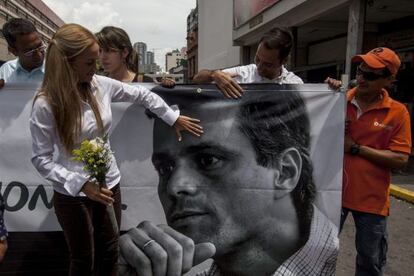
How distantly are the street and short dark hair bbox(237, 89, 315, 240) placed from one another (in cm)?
147

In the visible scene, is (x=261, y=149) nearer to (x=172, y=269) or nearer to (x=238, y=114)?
(x=238, y=114)

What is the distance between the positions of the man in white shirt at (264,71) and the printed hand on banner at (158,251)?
1026mm

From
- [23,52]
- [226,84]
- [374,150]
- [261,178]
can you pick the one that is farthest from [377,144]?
[23,52]

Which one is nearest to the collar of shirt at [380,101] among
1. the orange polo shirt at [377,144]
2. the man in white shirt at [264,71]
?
the orange polo shirt at [377,144]

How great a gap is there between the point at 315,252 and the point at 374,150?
813 millimetres

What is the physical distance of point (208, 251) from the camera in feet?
9.06

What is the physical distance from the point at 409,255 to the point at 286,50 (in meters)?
2.62

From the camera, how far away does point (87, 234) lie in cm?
224

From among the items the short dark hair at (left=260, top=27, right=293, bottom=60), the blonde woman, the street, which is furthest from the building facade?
the blonde woman

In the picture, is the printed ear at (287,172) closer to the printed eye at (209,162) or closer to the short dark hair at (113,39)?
the printed eye at (209,162)

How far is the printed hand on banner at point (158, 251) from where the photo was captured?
271 centimetres

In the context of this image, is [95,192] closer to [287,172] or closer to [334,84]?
[287,172]

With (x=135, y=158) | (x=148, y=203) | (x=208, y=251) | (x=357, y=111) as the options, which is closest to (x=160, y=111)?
(x=135, y=158)

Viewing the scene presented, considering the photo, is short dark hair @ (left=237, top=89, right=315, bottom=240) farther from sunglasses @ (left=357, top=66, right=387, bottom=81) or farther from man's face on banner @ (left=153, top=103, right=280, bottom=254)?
sunglasses @ (left=357, top=66, right=387, bottom=81)
